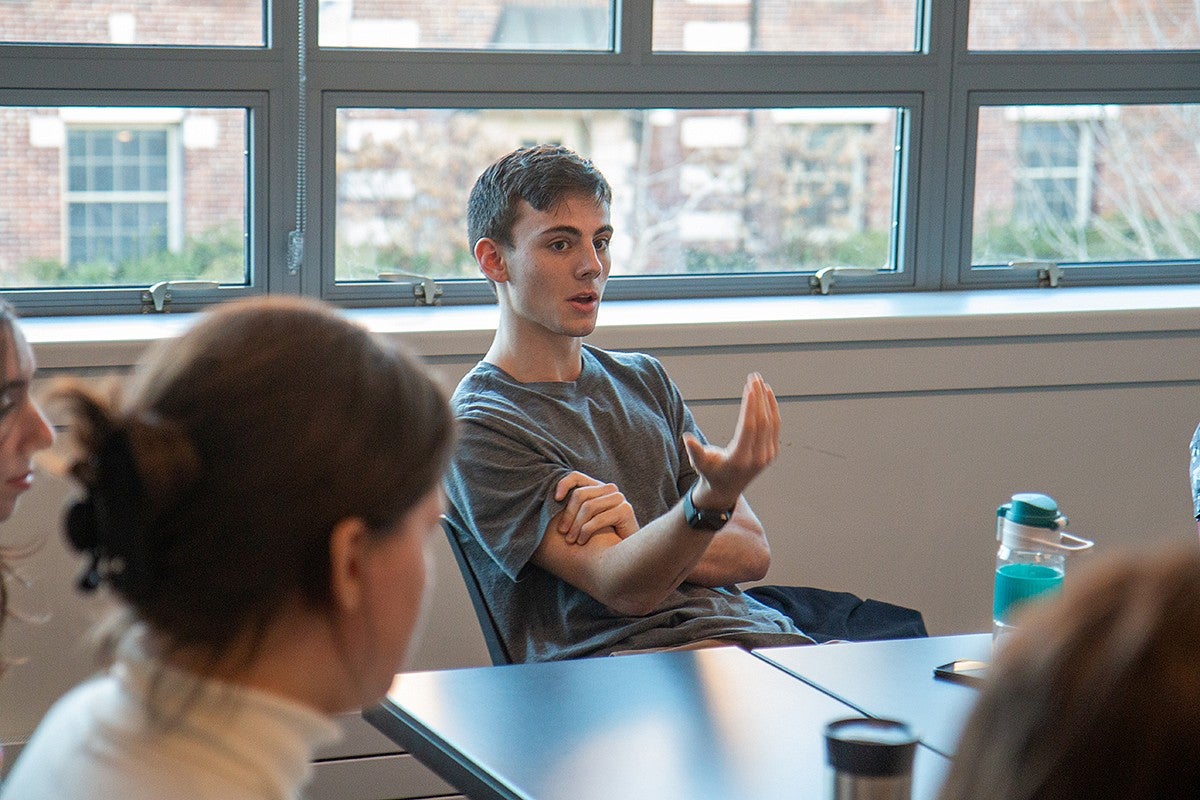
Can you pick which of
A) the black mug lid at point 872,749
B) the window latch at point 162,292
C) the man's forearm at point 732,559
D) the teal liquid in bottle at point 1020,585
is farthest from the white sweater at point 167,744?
the window latch at point 162,292

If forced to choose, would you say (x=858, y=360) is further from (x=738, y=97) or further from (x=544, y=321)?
(x=544, y=321)

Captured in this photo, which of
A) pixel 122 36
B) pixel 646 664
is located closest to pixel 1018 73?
pixel 122 36

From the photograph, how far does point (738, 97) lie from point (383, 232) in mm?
887

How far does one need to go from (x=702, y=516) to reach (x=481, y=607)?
0.45 metres

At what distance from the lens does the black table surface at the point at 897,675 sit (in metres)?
1.69

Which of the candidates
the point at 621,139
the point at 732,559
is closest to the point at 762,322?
the point at 621,139

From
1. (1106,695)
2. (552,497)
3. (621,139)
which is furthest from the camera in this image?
(621,139)

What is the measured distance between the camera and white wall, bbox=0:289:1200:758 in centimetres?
313

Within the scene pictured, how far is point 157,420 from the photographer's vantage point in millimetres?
967

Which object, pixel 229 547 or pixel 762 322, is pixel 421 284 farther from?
pixel 229 547

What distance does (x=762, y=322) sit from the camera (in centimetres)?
315

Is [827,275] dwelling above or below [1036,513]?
above

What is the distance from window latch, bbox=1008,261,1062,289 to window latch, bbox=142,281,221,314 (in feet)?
6.49

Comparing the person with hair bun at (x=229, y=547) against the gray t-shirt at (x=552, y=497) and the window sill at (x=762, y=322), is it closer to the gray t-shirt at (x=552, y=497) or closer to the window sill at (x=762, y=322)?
the gray t-shirt at (x=552, y=497)
